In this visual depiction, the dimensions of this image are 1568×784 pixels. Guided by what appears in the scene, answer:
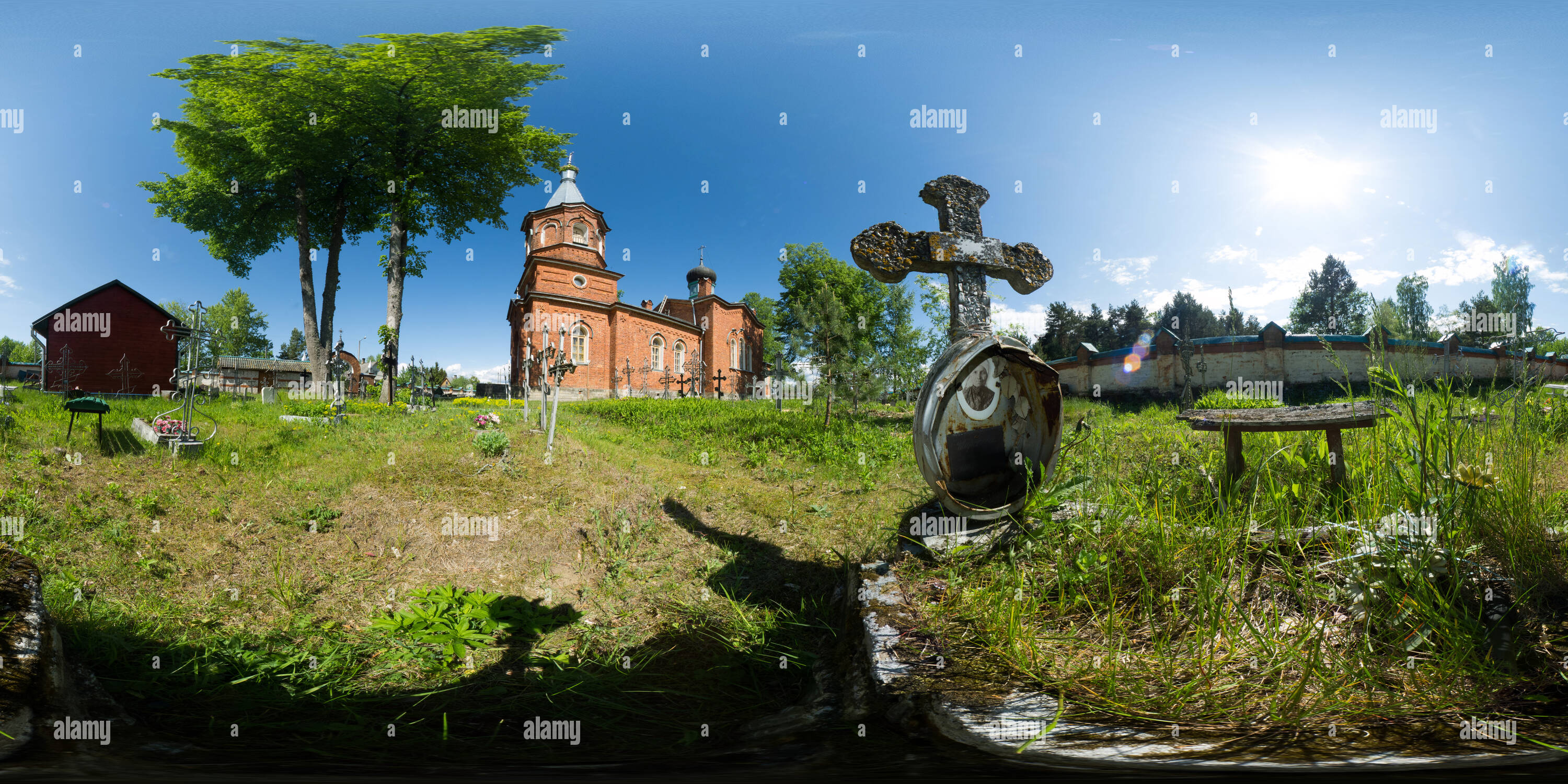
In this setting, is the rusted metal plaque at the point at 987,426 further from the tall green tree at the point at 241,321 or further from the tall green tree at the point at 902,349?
the tall green tree at the point at 241,321

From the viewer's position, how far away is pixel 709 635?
3.31m

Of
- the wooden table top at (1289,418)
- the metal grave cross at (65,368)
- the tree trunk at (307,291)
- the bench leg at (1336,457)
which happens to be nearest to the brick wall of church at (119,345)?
the metal grave cross at (65,368)

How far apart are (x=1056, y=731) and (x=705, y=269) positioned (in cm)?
3669

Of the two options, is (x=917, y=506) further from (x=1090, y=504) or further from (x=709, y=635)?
(x=709, y=635)

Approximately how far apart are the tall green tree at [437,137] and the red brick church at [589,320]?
5.63 metres

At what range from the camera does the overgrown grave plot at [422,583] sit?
242cm

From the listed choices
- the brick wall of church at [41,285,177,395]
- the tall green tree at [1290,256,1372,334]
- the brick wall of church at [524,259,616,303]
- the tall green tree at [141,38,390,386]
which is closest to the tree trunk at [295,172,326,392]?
the tall green tree at [141,38,390,386]

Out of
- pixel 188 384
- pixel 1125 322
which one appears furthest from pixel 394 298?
pixel 1125 322

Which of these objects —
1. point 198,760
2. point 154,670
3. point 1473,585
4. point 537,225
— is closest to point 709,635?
point 198,760

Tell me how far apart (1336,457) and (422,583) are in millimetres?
6892

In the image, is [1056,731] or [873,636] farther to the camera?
[873,636]

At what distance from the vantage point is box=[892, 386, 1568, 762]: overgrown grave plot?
1446 millimetres
